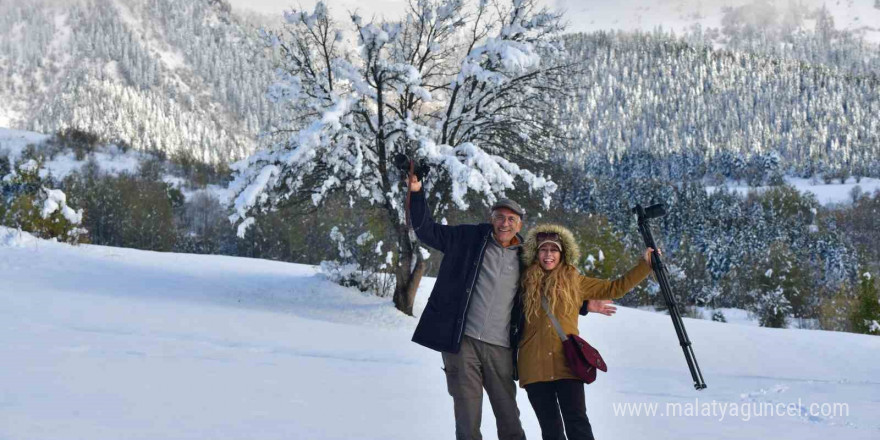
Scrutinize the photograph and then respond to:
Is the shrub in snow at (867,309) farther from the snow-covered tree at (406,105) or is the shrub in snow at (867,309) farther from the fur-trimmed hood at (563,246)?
the fur-trimmed hood at (563,246)

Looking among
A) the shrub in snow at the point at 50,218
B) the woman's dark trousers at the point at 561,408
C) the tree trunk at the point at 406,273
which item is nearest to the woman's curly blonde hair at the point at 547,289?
the woman's dark trousers at the point at 561,408

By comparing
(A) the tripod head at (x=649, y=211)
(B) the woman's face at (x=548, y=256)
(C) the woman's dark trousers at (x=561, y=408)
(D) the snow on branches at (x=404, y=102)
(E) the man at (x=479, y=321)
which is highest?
(D) the snow on branches at (x=404, y=102)

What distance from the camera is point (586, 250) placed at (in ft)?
160

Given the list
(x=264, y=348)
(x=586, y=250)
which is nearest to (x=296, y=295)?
(x=264, y=348)

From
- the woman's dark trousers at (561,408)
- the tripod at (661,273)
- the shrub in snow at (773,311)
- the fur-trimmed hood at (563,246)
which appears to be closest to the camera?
the woman's dark trousers at (561,408)

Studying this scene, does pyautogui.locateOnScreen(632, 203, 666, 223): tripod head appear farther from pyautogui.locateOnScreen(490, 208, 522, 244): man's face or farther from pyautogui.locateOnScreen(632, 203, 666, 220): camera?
pyautogui.locateOnScreen(490, 208, 522, 244): man's face

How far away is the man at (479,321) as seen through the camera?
163 inches

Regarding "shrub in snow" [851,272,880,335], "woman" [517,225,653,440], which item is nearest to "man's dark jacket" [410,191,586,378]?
"woman" [517,225,653,440]

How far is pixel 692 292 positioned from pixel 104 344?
6131 centimetres

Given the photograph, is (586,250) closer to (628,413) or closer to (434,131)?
(434,131)

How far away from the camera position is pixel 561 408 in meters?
4.05

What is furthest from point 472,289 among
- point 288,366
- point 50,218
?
point 50,218

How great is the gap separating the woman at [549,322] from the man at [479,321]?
4.3 inches

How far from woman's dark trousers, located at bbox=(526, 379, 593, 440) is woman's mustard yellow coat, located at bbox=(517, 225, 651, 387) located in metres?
0.07
